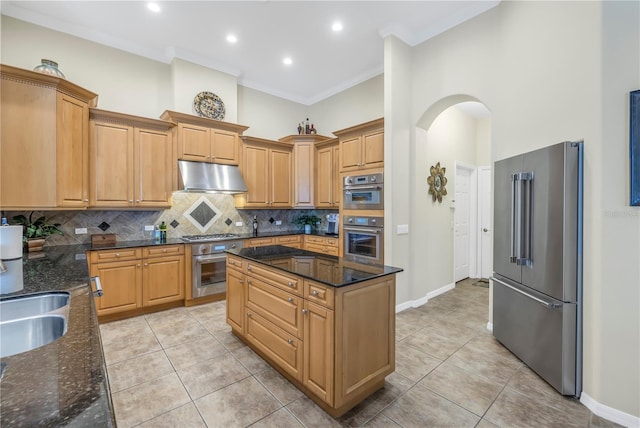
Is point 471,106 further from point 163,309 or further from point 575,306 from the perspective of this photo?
point 163,309

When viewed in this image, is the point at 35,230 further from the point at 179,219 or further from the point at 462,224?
the point at 462,224

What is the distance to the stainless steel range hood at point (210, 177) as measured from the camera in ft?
13.4

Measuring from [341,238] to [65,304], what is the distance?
11.4ft

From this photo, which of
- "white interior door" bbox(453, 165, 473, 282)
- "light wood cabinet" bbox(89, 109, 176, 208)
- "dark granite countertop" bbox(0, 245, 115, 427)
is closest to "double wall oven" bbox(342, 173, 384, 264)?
"white interior door" bbox(453, 165, 473, 282)

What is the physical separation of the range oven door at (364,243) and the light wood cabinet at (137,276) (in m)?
2.41

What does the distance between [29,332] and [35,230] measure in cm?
261

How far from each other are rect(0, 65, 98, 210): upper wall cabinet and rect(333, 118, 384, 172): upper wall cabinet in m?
3.42

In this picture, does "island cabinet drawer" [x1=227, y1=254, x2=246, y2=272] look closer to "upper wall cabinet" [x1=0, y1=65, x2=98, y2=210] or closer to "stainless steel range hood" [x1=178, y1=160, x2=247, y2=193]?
"stainless steel range hood" [x1=178, y1=160, x2=247, y2=193]

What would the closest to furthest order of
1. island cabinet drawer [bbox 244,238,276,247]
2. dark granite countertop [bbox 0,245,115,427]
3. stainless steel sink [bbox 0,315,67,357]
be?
dark granite countertop [bbox 0,245,115,427], stainless steel sink [bbox 0,315,67,357], island cabinet drawer [bbox 244,238,276,247]

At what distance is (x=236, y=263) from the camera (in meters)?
2.93

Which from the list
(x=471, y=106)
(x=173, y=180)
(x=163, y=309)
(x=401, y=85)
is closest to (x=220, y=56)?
(x=173, y=180)

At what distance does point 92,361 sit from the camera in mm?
915

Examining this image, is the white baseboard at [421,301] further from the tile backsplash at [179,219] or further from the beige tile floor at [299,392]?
the tile backsplash at [179,219]

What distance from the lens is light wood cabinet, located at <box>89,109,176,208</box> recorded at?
3.59m
